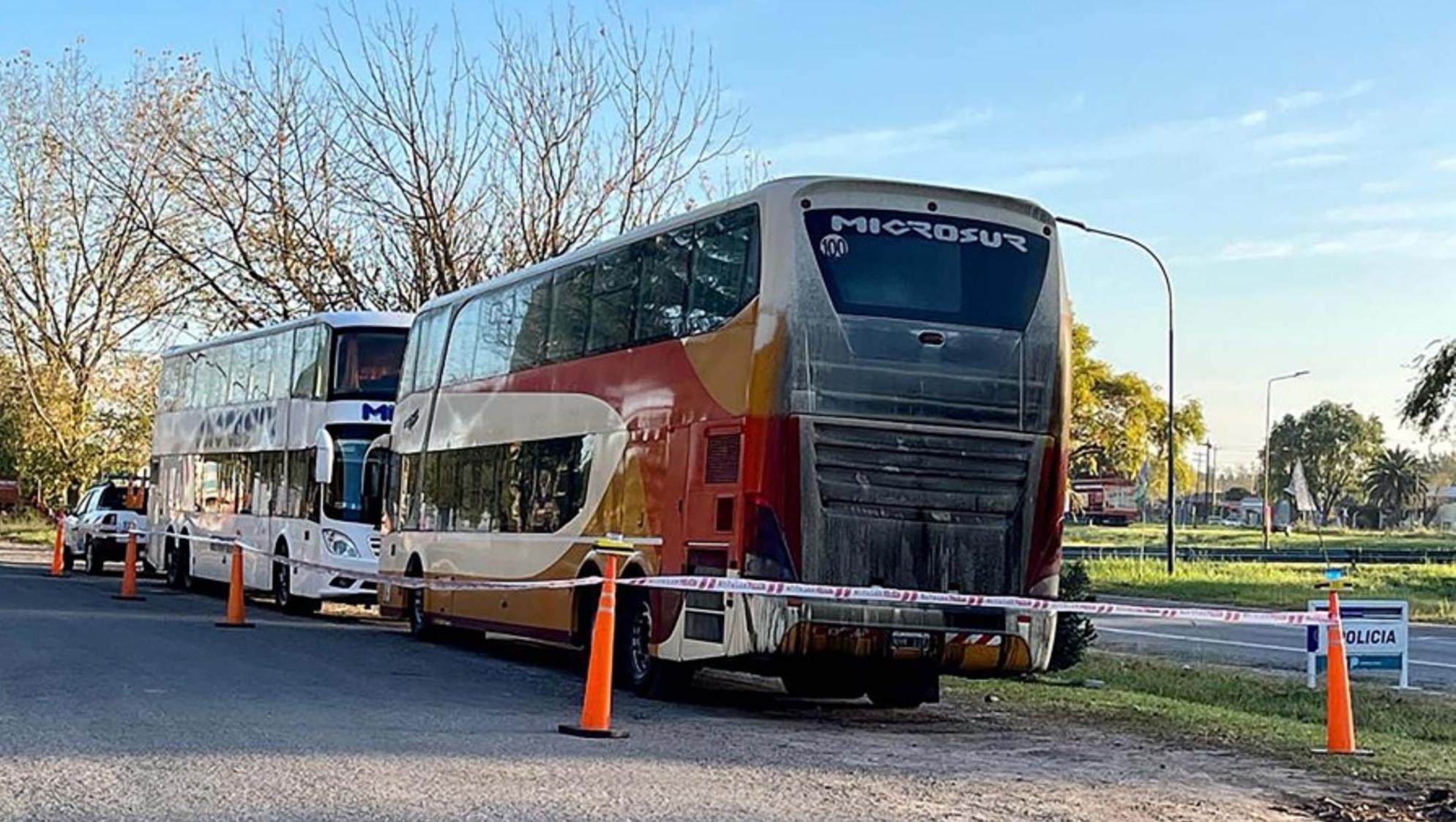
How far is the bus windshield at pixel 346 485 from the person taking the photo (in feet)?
78.1

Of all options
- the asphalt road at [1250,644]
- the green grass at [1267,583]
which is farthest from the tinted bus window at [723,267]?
the green grass at [1267,583]

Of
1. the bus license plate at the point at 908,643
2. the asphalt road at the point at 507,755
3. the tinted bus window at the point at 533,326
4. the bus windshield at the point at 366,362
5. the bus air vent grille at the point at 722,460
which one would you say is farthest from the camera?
the bus windshield at the point at 366,362

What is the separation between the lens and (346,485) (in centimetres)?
2391

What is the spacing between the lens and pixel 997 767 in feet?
34.4

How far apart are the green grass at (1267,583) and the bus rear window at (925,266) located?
60.6 feet

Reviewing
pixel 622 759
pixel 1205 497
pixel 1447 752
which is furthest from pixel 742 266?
pixel 1205 497

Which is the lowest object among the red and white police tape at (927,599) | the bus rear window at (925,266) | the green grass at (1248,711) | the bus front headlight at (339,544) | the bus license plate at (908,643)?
the green grass at (1248,711)

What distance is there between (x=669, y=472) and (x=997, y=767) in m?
4.36

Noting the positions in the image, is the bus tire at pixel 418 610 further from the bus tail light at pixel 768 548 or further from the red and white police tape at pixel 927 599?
the bus tail light at pixel 768 548

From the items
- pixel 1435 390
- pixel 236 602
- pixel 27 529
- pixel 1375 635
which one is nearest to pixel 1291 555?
pixel 1435 390

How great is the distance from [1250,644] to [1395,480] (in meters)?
120

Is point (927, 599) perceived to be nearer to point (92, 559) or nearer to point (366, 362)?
point (366, 362)

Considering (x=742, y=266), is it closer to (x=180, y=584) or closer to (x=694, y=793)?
(x=694, y=793)

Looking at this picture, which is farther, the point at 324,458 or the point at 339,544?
the point at 339,544
